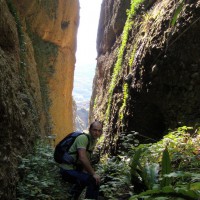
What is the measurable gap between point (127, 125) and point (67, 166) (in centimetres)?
549

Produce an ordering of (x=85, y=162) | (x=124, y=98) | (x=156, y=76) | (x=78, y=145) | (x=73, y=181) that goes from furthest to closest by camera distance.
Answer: (x=124, y=98) → (x=156, y=76) → (x=73, y=181) → (x=78, y=145) → (x=85, y=162)

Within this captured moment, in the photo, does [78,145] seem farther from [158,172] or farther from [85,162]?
Answer: [158,172]

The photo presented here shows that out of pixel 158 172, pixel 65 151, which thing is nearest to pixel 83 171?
pixel 65 151

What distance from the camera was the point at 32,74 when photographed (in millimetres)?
10883

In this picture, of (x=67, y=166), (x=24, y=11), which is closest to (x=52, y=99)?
(x=24, y=11)

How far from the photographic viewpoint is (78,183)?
4625mm

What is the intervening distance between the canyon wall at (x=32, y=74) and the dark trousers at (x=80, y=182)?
745 mm

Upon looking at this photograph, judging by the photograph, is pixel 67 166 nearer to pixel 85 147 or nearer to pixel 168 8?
pixel 85 147

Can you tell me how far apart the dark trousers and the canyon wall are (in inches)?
29.3

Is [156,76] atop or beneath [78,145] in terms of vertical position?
atop

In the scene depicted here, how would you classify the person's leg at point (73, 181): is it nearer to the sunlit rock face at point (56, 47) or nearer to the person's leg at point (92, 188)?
the person's leg at point (92, 188)

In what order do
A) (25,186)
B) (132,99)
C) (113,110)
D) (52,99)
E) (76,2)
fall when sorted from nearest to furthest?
(25,186) → (132,99) → (113,110) → (52,99) → (76,2)

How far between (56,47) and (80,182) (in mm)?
12832

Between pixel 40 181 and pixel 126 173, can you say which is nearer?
pixel 40 181
